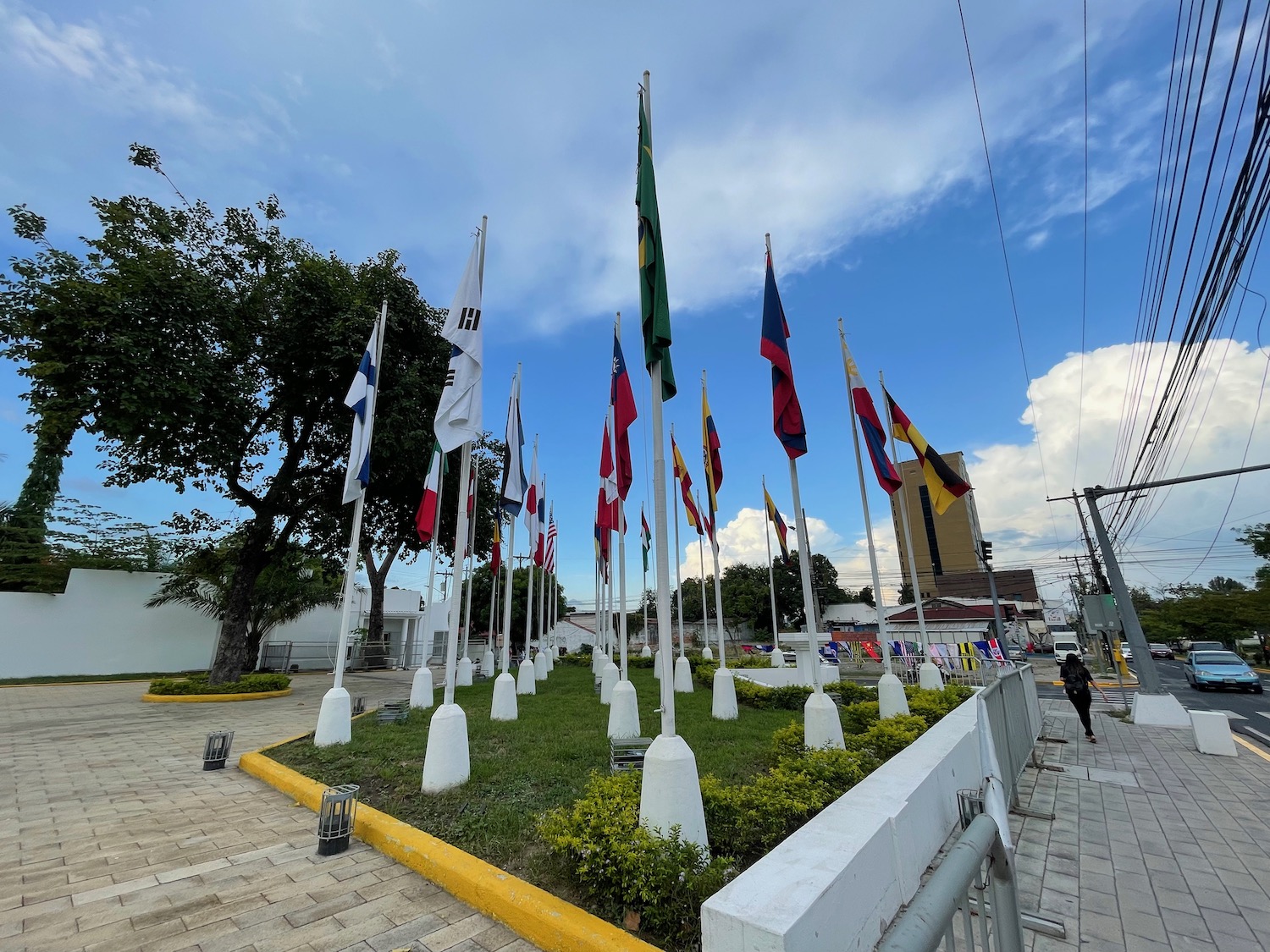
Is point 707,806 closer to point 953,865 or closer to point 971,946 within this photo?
point 971,946

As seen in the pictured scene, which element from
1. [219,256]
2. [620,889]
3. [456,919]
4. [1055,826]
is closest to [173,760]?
[456,919]

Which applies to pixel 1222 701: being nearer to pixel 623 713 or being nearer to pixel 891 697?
pixel 891 697

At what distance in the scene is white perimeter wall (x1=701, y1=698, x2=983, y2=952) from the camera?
2.41 metres

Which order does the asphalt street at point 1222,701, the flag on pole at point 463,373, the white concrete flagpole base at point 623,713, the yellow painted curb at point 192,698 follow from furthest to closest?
the yellow painted curb at point 192,698 → the asphalt street at point 1222,701 → the white concrete flagpole base at point 623,713 → the flag on pole at point 463,373

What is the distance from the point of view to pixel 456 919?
383 centimetres

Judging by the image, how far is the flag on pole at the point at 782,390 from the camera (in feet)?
25.8

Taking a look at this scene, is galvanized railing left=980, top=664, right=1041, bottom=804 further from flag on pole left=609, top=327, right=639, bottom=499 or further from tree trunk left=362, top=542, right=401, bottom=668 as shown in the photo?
tree trunk left=362, top=542, right=401, bottom=668

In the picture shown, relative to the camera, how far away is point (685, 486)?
15414 mm

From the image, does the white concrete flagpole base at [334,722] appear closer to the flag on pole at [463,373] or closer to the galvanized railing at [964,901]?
the flag on pole at [463,373]

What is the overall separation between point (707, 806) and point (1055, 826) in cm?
439

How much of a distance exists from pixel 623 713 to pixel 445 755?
134 inches

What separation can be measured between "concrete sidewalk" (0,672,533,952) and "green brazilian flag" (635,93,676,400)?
4.81 metres

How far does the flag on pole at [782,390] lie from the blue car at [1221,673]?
2614 cm

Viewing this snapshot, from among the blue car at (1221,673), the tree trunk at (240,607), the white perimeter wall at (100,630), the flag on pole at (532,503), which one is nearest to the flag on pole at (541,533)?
the flag on pole at (532,503)
